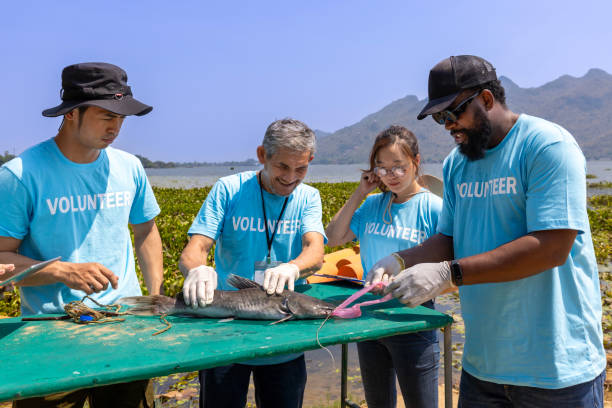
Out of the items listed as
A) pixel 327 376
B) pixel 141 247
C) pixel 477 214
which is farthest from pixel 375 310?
pixel 327 376

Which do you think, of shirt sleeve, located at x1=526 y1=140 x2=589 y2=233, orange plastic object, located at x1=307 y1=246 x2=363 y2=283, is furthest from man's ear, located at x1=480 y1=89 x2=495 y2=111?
orange plastic object, located at x1=307 y1=246 x2=363 y2=283

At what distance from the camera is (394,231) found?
3.30 metres

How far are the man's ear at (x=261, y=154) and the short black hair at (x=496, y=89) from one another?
56.9 inches

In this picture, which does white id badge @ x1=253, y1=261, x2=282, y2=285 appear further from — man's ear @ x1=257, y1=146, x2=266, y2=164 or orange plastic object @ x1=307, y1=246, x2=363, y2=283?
orange plastic object @ x1=307, y1=246, x2=363, y2=283

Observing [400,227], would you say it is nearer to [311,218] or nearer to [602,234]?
[311,218]

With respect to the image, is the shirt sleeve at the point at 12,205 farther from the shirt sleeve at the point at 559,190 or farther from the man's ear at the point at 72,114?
the shirt sleeve at the point at 559,190

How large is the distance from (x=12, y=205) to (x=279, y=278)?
1597mm

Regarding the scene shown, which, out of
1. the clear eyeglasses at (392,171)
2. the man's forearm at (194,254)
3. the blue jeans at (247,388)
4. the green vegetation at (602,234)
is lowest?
the green vegetation at (602,234)

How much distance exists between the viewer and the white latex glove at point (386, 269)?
111 inches

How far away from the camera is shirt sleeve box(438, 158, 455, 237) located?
2.73 m

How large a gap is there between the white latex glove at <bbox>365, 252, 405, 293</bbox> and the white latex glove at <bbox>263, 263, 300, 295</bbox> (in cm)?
50

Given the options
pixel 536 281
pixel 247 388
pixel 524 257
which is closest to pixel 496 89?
pixel 524 257

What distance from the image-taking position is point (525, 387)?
7.37 feet

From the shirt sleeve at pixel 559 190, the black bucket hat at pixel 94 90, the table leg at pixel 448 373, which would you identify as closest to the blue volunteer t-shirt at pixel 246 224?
the black bucket hat at pixel 94 90
